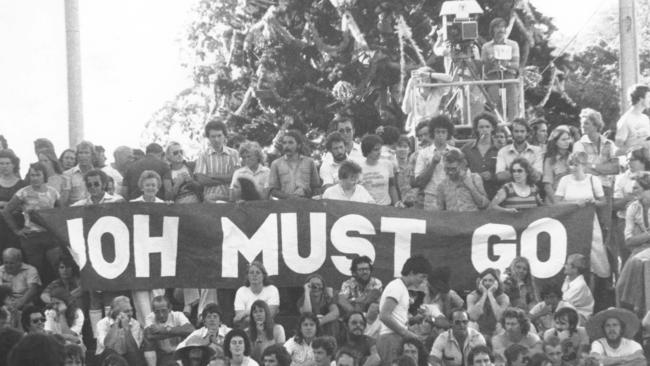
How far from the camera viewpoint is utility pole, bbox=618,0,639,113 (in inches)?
916

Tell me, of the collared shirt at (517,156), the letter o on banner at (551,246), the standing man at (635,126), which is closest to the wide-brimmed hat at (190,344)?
the letter o on banner at (551,246)

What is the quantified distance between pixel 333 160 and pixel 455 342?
3225 millimetres

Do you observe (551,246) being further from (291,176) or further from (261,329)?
(261,329)

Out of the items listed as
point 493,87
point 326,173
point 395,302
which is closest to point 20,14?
point 493,87

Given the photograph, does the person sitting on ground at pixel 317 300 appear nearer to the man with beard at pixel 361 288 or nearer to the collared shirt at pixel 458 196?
the man with beard at pixel 361 288

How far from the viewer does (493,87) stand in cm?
2312

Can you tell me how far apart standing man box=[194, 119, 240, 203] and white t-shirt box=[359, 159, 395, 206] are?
143 cm

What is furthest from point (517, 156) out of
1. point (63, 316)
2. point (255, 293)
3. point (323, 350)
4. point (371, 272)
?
point (63, 316)

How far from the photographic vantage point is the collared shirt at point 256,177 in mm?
18906

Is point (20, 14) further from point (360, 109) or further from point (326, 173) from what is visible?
point (326, 173)

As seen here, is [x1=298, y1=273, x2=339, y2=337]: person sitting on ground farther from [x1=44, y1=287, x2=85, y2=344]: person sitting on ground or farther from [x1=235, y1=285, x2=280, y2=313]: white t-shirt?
[x1=44, y1=287, x2=85, y2=344]: person sitting on ground

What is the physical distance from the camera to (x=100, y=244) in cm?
1869

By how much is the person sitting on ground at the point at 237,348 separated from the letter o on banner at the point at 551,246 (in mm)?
3513

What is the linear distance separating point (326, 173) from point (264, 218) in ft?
3.29
